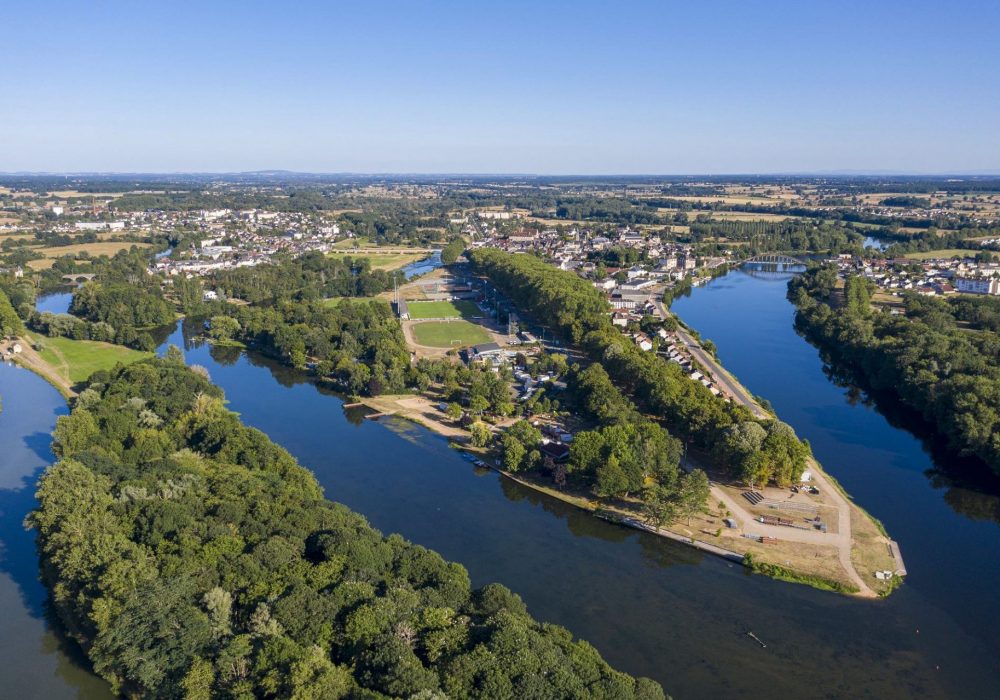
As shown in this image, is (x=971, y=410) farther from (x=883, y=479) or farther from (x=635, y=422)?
(x=635, y=422)

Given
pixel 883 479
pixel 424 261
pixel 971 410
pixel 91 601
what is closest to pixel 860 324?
pixel 971 410

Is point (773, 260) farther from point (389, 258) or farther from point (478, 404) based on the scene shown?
point (478, 404)

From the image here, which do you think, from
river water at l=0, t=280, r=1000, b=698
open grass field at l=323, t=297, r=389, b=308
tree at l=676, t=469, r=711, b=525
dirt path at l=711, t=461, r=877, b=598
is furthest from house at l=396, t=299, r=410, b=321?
tree at l=676, t=469, r=711, b=525

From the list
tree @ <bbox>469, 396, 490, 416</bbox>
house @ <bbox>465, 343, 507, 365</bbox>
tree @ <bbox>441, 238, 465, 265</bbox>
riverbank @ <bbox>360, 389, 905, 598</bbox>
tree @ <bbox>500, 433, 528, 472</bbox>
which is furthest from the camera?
tree @ <bbox>441, 238, 465, 265</bbox>

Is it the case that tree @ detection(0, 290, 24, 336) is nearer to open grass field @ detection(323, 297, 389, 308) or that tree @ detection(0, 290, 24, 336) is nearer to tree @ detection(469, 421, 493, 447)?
open grass field @ detection(323, 297, 389, 308)

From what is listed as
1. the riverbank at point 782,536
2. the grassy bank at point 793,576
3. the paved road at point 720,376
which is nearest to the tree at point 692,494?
the riverbank at point 782,536

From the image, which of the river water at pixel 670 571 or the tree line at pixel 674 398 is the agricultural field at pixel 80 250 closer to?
the river water at pixel 670 571
